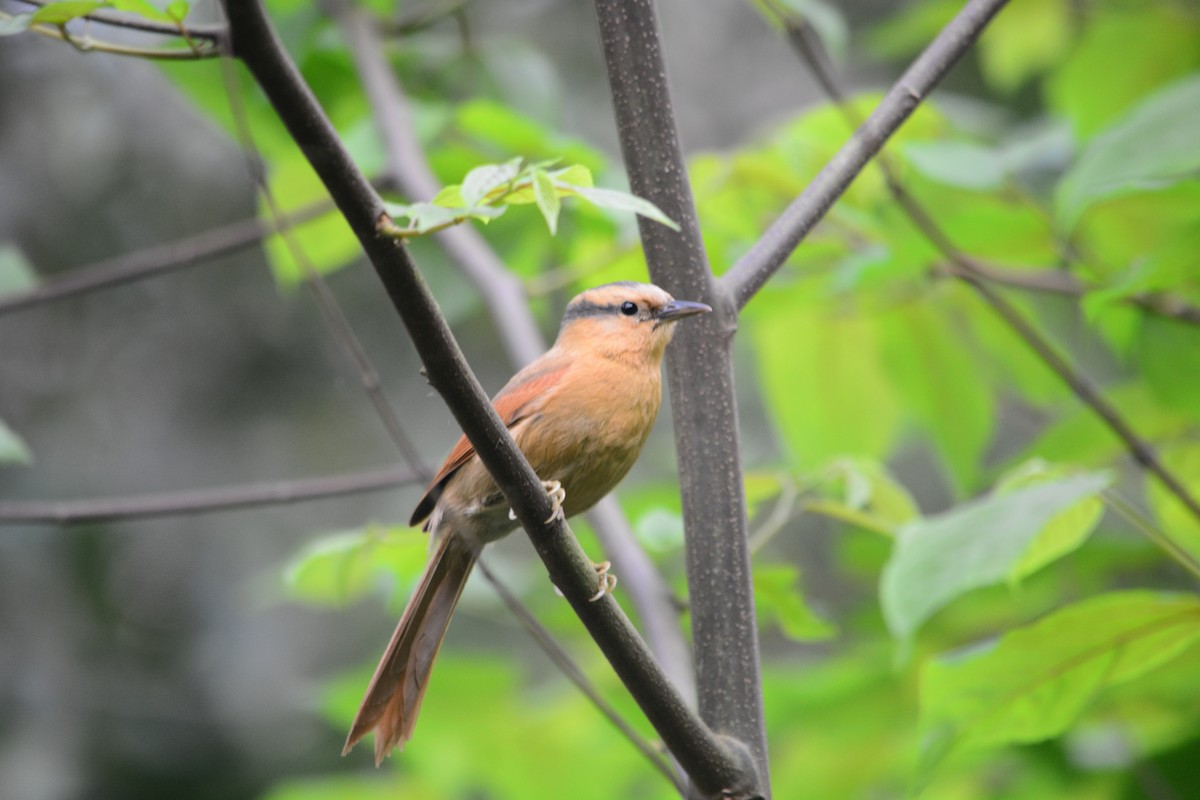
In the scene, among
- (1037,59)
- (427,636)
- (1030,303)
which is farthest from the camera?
(1037,59)

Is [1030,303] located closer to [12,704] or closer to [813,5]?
[813,5]

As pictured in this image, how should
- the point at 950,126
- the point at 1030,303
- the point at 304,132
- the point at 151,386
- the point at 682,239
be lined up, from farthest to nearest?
the point at 151,386 → the point at 1030,303 → the point at 950,126 → the point at 682,239 → the point at 304,132

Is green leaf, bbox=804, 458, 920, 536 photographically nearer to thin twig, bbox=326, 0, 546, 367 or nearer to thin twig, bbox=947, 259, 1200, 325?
thin twig, bbox=947, 259, 1200, 325

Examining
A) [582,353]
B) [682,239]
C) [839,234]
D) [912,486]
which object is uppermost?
[682,239]

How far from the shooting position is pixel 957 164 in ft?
8.71

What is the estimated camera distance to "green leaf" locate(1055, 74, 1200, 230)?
218cm

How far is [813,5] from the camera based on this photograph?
273cm

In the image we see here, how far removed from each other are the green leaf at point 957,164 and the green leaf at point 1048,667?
1.02 metres

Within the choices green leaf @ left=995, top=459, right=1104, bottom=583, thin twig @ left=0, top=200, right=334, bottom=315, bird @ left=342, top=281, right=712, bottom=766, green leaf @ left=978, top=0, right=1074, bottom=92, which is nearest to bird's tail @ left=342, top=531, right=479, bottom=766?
bird @ left=342, top=281, right=712, bottom=766

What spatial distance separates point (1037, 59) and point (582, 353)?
105 inches

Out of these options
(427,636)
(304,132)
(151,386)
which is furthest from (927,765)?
(151,386)

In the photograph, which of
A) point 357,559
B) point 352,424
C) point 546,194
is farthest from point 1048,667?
point 352,424

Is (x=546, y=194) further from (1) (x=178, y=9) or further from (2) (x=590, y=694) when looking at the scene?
(2) (x=590, y=694)

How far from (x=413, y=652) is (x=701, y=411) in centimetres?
81
